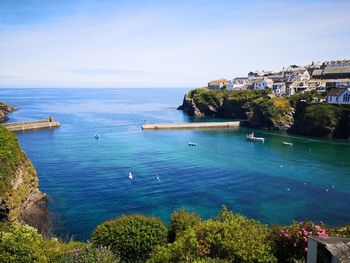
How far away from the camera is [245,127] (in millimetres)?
113625

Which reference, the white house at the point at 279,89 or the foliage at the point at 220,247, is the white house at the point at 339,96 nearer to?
the white house at the point at 279,89

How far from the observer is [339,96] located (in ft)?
332

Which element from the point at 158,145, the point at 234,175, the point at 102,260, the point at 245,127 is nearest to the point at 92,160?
the point at 158,145

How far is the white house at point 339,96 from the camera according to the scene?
99688mm

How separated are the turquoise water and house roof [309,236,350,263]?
25.3m

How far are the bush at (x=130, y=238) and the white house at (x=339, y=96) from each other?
3606 inches

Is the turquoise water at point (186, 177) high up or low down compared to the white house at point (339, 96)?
down

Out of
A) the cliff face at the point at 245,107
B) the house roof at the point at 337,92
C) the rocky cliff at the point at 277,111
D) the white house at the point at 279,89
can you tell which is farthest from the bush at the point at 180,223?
the white house at the point at 279,89

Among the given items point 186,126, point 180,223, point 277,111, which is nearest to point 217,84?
point 277,111

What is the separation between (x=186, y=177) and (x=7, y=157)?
2526cm

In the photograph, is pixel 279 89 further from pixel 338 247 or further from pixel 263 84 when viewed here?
pixel 338 247

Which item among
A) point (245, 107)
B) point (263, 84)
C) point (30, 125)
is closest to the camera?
point (30, 125)

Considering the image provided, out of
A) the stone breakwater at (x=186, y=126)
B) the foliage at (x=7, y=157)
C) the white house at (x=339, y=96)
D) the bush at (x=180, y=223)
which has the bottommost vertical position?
the stone breakwater at (x=186, y=126)

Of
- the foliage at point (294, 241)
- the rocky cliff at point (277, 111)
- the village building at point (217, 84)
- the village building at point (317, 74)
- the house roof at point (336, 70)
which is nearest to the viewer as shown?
the foliage at point (294, 241)
